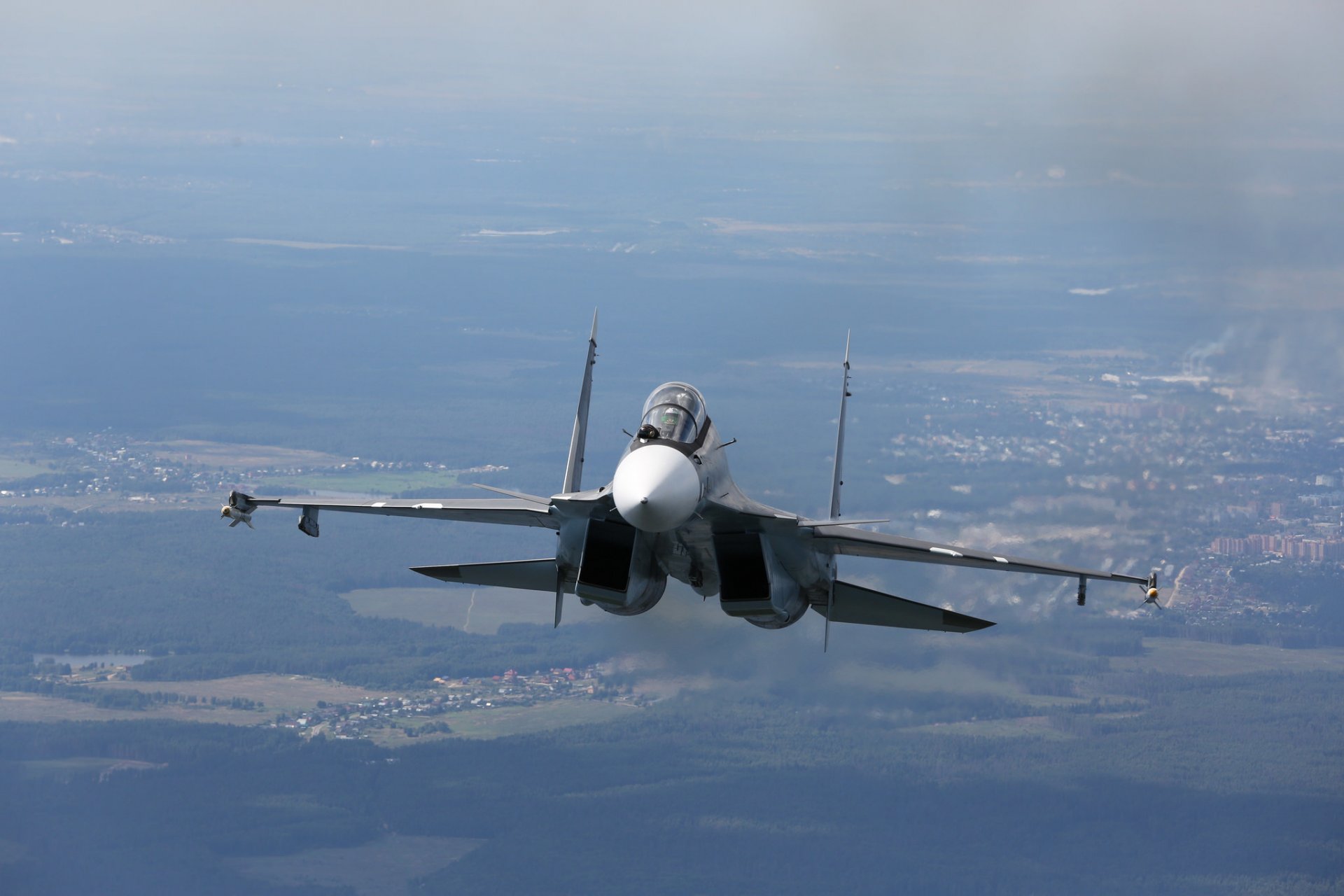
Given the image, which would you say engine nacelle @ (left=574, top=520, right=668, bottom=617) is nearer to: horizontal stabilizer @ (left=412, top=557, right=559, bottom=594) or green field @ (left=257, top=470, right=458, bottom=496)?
horizontal stabilizer @ (left=412, top=557, right=559, bottom=594)

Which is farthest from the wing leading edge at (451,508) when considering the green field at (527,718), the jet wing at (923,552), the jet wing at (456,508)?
the green field at (527,718)

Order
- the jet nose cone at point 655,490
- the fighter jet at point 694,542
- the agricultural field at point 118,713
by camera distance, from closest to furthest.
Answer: the jet nose cone at point 655,490, the fighter jet at point 694,542, the agricultural field at point 118,713

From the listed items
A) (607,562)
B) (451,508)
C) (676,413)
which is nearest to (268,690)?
(451,508)

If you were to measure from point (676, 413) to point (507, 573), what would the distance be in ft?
14.6

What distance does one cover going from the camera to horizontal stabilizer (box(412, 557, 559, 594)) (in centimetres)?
2364

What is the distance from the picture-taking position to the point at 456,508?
22156mm

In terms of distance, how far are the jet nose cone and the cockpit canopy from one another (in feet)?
4.87

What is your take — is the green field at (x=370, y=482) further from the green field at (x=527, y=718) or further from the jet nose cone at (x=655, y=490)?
the jet nose cone at (x=655, y=490)

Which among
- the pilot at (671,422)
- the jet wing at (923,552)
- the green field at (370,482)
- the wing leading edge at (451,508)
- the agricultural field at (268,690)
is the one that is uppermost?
the green field at (370,482)

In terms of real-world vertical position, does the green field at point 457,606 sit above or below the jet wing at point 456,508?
below

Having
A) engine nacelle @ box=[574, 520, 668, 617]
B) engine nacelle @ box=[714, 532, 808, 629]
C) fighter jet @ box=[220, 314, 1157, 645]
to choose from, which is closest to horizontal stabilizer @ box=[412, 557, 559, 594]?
fighter jet @ box=[220, 314, 1157, 645]

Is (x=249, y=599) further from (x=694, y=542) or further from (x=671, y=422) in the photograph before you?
(x=671, y=422)

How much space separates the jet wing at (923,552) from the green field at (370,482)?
14693 cm

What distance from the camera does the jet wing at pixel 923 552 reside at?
69.9ft
